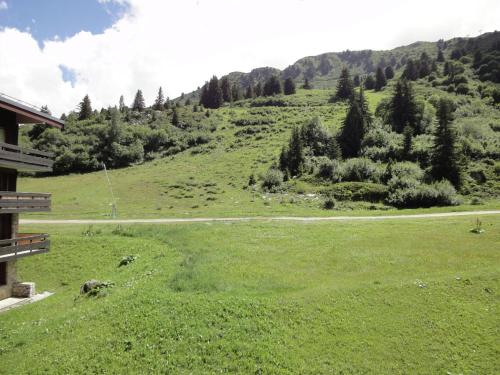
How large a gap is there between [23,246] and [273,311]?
50.3ft

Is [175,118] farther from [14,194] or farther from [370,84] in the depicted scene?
[14,194]

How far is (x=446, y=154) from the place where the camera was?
56875mm

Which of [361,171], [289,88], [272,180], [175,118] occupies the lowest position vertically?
[272,180]

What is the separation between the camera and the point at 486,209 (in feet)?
129

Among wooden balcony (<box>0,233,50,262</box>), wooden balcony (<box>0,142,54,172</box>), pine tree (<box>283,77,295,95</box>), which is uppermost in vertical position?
pine tree (<box>283,77,295,95</box>)

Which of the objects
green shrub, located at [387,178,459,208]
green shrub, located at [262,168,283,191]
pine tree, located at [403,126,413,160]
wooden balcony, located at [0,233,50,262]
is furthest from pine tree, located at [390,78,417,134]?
wooden balcony, located at [0,233,50,262]

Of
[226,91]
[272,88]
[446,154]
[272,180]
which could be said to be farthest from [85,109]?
[446,154]

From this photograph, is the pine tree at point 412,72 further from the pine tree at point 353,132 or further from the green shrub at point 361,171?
the green shrub at point 361,171

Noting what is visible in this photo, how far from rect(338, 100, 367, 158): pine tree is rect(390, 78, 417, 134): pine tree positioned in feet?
33.4

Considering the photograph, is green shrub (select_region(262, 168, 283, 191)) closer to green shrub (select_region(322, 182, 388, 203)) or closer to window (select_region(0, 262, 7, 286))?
green shrub (select_region(322, 182, 388, 203))

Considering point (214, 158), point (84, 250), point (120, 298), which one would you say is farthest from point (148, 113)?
point (120, 298)

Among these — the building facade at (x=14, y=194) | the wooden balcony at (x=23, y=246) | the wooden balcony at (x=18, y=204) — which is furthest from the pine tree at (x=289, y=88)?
the wooden balcony at (x=23, y=246)

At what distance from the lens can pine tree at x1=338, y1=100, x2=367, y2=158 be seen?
7762 centimetres

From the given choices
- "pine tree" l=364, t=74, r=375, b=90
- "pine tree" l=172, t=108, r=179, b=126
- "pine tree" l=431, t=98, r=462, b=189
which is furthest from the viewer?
"pine tree" l=364, t=74, r=375, b=90
